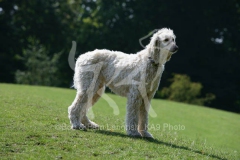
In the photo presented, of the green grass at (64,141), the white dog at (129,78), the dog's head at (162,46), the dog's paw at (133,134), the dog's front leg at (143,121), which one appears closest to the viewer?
the green grass at (64,141)

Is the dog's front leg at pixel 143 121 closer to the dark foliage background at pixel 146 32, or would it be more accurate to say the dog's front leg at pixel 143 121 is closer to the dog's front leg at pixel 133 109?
the dog's front leg at pixel 133 109

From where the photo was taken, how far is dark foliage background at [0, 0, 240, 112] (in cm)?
3178

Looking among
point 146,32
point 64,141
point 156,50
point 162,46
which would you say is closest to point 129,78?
point 156,50

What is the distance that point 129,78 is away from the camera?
7703 millimetres

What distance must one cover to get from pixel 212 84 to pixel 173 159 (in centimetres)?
2606

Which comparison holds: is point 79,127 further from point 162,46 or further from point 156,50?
point 162,46

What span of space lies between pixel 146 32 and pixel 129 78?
24916mm

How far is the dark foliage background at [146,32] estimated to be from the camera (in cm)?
3178

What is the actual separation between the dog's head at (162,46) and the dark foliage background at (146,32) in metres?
23.9

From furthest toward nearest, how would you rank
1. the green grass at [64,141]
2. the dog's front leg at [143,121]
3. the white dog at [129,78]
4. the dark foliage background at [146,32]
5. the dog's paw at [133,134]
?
the dark foliage background at [146,32]
the dog's front leg at [143,121]
the dog's paw at [133,134]
the white dog at [129,78]
the green grass at [64,141]

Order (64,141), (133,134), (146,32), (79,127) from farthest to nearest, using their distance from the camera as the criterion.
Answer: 1. (146,32)
2. (79,127)
3. (133,134)
4. (64,141)

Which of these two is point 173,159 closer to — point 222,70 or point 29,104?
point 29,104

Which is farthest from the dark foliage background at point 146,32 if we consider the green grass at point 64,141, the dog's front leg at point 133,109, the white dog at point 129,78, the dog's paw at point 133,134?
the dog's front leg at point 133,109

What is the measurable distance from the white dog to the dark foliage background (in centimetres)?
2345
